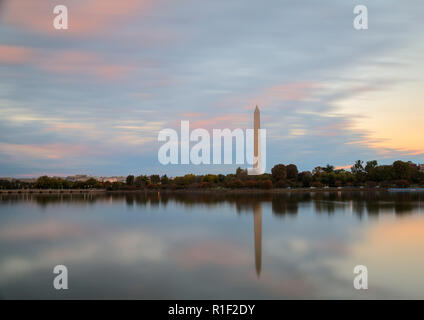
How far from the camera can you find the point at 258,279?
28.2ft

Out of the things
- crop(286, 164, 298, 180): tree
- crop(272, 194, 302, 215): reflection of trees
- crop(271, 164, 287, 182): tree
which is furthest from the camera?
crop(286, 164, 298, 180): tree

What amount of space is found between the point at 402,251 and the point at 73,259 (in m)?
11.0

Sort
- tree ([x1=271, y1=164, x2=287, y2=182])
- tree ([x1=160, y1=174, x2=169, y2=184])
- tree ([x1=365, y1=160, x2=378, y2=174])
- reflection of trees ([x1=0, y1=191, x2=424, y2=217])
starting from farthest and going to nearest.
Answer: tree ([x1=160, y1=174, x2=169, y2=184]) → tree ([x1=365, y1=160, x2=378, y2=174]) → tree ([x1=271, y1=164, x2=287, y2=182]) → reflection of trees ([x1=0, y1=191, x2=424, y2=217])

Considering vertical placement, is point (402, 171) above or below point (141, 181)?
above

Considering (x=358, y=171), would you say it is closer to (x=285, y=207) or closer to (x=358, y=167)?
(x=358, y=167)

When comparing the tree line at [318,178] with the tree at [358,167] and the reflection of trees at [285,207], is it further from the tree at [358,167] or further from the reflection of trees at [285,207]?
the reflection of trees at [285,207]

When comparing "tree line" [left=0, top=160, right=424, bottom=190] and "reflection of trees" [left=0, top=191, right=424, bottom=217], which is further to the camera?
"tree line" [left=0, top=160, right=424, bottom=190]

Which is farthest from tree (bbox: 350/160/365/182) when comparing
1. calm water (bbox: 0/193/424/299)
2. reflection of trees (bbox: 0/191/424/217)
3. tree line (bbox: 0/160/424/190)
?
calm water (bbox: 0/193/424/299)

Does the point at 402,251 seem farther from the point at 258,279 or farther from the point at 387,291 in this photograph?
the point at 258,279

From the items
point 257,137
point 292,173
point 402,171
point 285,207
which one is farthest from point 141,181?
point 285,207

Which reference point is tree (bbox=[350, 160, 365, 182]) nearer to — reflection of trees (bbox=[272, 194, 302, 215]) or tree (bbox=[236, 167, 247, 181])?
tree (bbox=[236, 167, 247, 181])

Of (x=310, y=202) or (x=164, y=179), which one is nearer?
(x=310, y=202)

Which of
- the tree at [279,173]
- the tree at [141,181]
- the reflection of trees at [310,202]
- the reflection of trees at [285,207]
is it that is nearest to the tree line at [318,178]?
the tree at [279,173]
